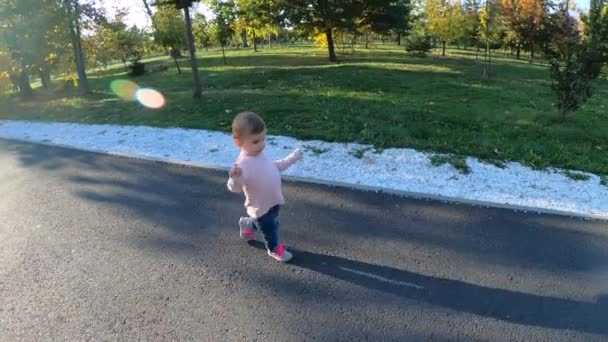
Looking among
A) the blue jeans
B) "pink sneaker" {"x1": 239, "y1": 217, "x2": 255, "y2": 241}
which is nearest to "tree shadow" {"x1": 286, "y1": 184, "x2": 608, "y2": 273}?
"pink sneaker" {"x1": 239, "y1": 217, "x2": 255, "y2": 241}

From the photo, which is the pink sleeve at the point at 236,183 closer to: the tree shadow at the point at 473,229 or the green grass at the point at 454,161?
the tree shadow at the point at 473,229

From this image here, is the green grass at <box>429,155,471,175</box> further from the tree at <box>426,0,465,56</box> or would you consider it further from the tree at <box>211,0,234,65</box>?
the tree at <box>211,0,234,65</box>

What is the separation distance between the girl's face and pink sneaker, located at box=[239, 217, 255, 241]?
2.72 feet

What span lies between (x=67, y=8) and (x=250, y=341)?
54.3 ft

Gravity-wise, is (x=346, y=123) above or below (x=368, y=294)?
above

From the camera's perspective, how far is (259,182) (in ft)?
10.8

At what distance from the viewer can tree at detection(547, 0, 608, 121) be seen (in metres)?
7.93

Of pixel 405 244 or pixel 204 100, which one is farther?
pixel 204 100

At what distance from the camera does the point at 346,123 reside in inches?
313

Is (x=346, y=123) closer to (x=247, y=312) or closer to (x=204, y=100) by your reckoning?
(x=204, y=100)

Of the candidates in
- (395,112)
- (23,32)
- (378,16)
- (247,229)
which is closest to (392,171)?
(247,229)

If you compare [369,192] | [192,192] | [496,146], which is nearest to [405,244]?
[369,192]

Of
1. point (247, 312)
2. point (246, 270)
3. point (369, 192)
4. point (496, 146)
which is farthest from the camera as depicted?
point (496, 146)

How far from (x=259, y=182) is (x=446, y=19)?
86.6 ft
